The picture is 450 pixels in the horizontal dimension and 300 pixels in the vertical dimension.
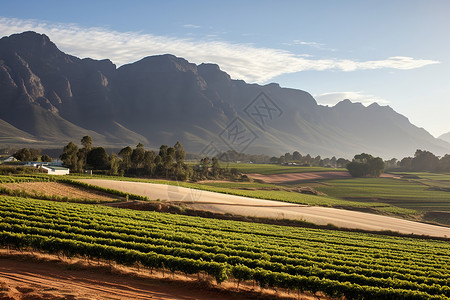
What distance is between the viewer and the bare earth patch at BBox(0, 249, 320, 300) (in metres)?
14.7

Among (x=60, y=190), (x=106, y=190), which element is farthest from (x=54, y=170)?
(x=106, y=190)

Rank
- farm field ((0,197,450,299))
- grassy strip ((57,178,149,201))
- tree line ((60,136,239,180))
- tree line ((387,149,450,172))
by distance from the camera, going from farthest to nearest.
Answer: tree line ((387,149,450,172))
tree line ((60,136,239,180))
grassy strip ((57,178,149,201))
farm field ((0,197,450,299))

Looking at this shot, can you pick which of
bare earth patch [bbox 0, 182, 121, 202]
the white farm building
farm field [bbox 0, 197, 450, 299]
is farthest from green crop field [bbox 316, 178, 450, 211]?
the white farm building

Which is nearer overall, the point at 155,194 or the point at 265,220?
the point at 265,220

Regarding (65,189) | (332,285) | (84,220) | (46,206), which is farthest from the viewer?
(65,189)

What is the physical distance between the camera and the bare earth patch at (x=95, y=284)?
14.7 meters

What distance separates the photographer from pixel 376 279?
17.1 meters

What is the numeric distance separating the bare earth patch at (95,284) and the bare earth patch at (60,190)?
95.3ft

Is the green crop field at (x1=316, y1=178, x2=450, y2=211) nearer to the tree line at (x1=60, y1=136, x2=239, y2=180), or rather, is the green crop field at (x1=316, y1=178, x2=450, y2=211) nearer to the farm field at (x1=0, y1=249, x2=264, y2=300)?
→ the tree line at (x1=60, y1=136, x2=239, y2=180)

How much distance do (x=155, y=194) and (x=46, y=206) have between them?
2446 centimetres

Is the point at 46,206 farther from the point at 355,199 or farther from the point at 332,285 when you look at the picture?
the point at 355,199

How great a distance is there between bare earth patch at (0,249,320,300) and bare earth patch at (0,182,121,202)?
2906 centimetres

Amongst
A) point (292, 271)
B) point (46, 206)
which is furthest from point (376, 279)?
point (46, 206)

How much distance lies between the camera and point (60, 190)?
49906mm
